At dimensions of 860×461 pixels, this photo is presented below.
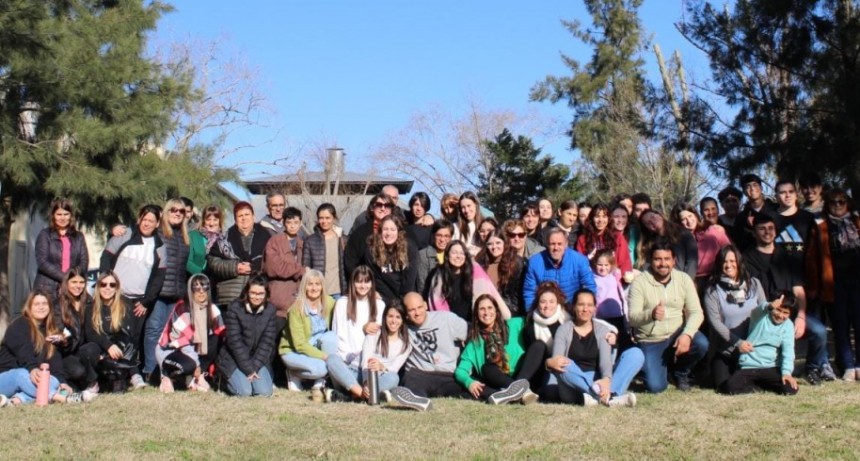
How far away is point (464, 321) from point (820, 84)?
5.33 metres

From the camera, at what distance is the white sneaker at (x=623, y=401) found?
721 centimetres

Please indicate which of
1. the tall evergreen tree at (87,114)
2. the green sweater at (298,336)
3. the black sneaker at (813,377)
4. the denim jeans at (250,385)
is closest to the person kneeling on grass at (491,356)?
the green sweater at (298,336)

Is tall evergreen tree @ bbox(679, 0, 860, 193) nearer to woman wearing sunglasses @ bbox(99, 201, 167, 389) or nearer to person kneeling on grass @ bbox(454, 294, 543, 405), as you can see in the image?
person kneeling on grass @ bbox(454, 294, 543, 405)

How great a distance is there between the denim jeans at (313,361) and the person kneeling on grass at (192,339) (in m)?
0.79

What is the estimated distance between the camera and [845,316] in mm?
8398

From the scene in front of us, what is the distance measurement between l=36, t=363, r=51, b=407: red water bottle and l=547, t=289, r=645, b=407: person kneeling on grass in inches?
163

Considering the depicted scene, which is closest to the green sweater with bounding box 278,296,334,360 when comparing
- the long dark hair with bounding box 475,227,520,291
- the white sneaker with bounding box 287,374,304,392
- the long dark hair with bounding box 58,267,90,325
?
the white sneaker with bounding box 287,374,304,392

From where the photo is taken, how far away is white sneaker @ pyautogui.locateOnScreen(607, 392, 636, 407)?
721cm

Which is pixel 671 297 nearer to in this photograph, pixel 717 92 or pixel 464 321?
pixel 464 321

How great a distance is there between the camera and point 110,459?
219 inches

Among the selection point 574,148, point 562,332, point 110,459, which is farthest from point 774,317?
point 574,148

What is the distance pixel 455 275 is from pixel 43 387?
358cm

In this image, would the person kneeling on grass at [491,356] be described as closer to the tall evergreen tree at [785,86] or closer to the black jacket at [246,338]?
the black jacket at [246,338]

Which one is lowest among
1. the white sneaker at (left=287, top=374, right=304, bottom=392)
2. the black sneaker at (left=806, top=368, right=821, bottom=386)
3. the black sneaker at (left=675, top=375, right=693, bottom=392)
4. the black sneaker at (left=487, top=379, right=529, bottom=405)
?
the white sneaker at (left=287, top=374, right=304, bottom=392)
